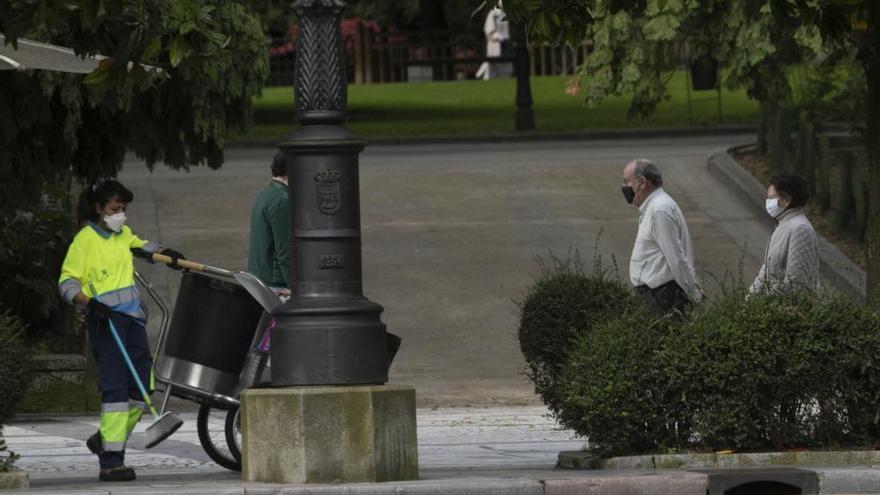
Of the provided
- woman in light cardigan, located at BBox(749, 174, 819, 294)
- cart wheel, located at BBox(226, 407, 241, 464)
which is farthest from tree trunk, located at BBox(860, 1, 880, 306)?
cart wheel, located at BBox(226, 407, 241, 464)

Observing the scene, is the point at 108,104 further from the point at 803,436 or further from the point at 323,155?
the point at 803,436

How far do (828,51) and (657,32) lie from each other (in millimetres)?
2607

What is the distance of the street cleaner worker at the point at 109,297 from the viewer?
11.3 m

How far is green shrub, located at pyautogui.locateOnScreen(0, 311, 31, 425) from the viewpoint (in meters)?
11.5

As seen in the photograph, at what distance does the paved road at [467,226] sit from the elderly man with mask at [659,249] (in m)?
3.52

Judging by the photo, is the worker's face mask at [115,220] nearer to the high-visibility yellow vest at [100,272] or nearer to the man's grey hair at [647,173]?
the high-visibility yellow vest at [100,272]

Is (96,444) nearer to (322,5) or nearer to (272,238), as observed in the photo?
(272,238)

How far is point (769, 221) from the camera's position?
79.2 ft

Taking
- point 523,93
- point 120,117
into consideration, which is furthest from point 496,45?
point 120,117

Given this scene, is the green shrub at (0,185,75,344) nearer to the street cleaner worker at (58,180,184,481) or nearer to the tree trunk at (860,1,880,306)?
the street cleaner worker at (58,180,184,481)

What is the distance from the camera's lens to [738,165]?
2739 centimetres

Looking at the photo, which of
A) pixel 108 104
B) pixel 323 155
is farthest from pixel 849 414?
pixel 108 104

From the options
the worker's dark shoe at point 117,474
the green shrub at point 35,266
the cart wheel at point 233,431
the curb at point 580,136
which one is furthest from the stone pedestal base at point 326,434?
the curb at point 580,136

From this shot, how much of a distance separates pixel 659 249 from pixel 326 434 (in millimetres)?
3377
